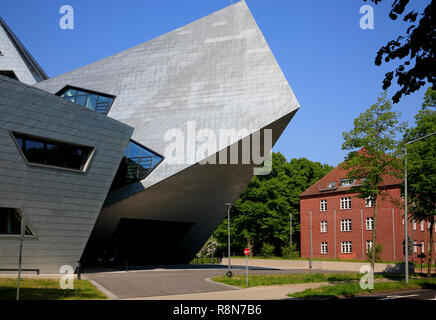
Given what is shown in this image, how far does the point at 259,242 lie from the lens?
2835 inches

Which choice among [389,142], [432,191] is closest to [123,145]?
[389,142]

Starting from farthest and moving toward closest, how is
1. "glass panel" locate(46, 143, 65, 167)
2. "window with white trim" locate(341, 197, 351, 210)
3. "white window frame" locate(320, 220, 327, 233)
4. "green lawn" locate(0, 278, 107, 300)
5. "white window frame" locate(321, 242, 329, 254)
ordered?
"white window frame" locate(320, 220, 327, 233), "white window frame" locate(321, 242, 329, 254), "window with white trim" locate(341, 197, 351, 210), "glass panel" locate(46, 143, 65, 167), "green lawn" locate(0, 278, 107, 300)

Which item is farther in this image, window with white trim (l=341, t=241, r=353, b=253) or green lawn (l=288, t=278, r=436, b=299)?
window with white trim (l=341, t=241, r=353, b=253)

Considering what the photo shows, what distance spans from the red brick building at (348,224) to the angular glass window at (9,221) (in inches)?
1544

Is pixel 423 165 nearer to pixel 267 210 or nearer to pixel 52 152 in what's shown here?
pixel 52 152

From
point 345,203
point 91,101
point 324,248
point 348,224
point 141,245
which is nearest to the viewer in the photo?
point 91,101

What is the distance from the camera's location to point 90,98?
3838cm

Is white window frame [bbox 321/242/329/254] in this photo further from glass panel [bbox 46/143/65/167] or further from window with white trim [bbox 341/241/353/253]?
glass panel [bbox 46/143/65/167]

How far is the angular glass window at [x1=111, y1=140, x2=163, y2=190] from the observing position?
3259 cm

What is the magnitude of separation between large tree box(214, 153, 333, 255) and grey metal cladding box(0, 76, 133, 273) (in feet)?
145

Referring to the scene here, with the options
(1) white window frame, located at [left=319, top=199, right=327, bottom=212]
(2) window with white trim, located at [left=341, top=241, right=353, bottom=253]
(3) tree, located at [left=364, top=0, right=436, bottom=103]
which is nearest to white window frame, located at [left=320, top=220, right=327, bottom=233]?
(1) white window frame, located at [left=319, top=199, right=327, bottom=212]

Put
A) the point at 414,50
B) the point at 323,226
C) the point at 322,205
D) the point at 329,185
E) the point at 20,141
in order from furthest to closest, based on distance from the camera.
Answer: the point at 322,205
the point at 329,185
the point at 323,226
the point at 20,141
the point at 414,50

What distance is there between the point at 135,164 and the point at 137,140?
1.89m

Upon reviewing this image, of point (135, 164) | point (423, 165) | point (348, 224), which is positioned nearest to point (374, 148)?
point (423, 165)
